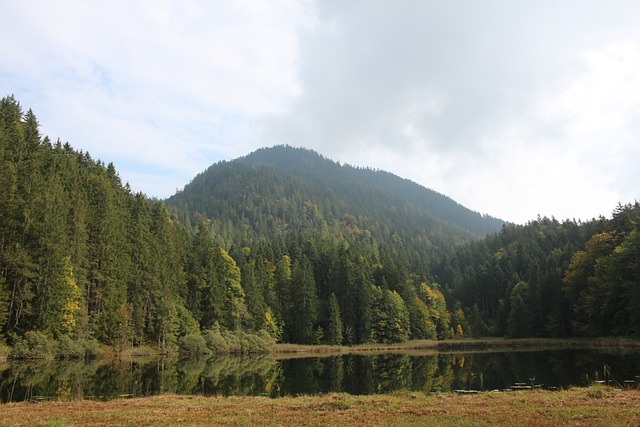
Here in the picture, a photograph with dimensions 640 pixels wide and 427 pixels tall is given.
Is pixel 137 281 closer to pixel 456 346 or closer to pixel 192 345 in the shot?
pixel 192 345

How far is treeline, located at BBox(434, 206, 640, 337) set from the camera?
74125 mm

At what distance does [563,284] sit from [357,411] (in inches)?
3588

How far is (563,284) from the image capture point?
9588 cm

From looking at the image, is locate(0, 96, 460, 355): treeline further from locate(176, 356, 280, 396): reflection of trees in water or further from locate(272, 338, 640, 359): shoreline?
locate(176, 356, 280, 396): reflection of trees in water

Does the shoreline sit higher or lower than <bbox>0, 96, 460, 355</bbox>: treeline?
lower

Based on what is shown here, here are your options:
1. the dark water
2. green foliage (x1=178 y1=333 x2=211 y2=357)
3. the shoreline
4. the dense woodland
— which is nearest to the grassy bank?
the dark water

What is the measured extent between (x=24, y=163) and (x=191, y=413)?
165ft

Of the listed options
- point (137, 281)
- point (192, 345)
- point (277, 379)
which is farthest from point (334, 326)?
point (277, 379)

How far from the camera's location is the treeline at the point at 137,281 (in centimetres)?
5350

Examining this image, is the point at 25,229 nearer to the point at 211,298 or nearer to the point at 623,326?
the point at 211,298

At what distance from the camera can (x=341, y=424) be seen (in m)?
16.1

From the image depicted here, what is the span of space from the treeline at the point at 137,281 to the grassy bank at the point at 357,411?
36.2 m

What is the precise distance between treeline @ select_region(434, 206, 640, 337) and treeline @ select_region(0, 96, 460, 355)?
20.7m

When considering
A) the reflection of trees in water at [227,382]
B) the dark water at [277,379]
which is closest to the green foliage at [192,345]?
the dark water at [277,379]
